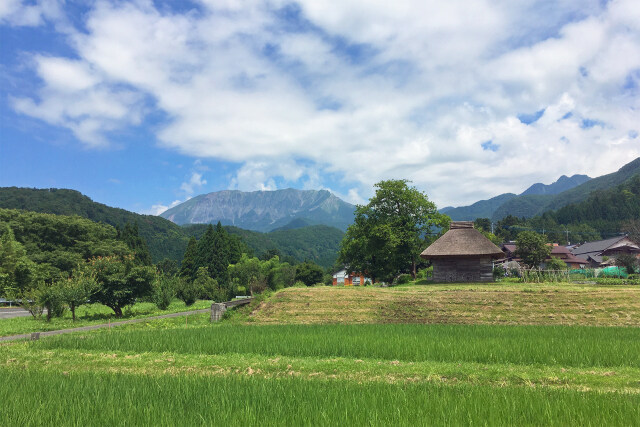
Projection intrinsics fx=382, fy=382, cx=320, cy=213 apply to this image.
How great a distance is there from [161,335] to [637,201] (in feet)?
538

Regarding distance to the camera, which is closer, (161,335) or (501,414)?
(501,414)

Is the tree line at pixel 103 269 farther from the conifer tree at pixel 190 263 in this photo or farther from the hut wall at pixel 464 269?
the hut wall at pixel 464 269

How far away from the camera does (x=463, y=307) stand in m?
20.2

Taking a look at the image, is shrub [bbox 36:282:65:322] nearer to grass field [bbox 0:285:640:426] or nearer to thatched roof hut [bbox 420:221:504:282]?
grass field [bbox 0:285:640:426]

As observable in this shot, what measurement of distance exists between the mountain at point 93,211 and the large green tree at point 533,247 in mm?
90349

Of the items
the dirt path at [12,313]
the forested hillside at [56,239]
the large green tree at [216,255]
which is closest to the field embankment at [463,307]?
the dirt path at [12,313]

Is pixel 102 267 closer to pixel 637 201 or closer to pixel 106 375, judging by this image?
pixel 106 375

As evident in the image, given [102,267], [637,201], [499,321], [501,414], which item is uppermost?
[637,201]

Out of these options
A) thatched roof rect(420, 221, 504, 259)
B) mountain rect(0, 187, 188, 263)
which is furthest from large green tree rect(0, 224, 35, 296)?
mountain rect(0, 187, 188, 263)

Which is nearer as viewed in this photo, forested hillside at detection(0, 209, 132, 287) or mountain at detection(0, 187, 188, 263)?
forested hillside at detection(0, 209, 132, 287)

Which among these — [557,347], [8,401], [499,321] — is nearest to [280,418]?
[8,401]

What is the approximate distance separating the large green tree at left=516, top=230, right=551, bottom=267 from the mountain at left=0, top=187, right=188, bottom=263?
296ft

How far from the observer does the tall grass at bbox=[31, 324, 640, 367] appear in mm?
10016

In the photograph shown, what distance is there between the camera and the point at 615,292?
68.8 feet
